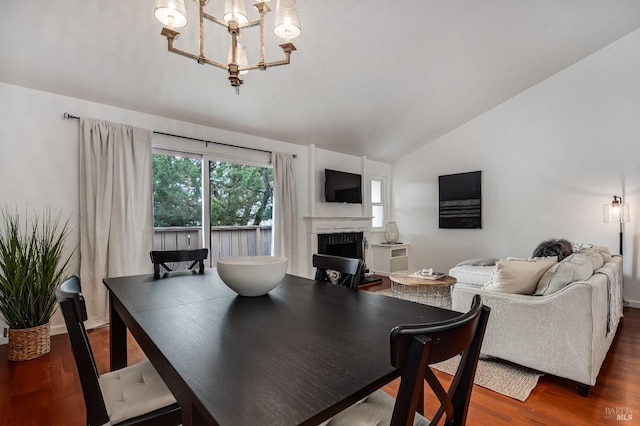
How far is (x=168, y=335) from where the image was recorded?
1.01 metres

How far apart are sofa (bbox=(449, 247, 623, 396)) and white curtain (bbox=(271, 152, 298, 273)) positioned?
8.62 ft

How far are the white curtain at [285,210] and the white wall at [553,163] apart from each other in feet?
9.01

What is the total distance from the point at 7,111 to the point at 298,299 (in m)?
3.24

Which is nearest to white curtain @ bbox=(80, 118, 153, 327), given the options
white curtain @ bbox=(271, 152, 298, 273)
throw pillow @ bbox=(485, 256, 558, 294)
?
white curtain @ bbox=(271, 152, 298, 273)

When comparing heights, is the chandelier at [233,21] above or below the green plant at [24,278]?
above

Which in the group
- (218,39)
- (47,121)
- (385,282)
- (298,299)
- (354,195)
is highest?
(218,39)

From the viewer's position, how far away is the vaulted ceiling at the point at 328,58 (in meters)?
2.53

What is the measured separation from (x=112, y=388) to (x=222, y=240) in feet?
9.65

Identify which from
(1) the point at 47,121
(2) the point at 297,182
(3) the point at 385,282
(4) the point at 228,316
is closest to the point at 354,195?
(2) the point at 297,182

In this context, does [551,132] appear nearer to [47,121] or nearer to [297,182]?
[297,182]

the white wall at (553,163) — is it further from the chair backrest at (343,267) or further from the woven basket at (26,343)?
the woven basket at (26,343)

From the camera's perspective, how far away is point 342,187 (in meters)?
5.45

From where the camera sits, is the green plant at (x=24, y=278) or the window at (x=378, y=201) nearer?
the green plant at (x=24, y=278)

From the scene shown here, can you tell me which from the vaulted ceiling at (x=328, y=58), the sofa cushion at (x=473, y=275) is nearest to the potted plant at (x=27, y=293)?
the vaulted ceiling at (x=328, y=58)
